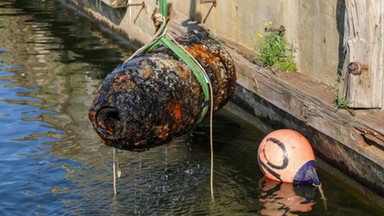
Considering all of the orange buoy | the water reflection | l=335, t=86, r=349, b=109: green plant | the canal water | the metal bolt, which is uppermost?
the metal bolt

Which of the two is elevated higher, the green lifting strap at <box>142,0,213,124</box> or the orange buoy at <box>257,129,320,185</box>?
the green lifting strap at <box>142,0,213,124</box>

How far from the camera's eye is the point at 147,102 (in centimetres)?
724

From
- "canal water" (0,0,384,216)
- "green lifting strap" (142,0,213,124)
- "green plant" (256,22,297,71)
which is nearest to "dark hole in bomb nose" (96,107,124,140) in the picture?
"green lifting strap" (142,0,213,124)

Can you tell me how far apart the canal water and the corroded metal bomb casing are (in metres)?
1.01

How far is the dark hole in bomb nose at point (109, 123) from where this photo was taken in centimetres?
718

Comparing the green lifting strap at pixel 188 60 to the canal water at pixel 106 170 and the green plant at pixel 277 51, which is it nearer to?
the canal water at pixel 106 170

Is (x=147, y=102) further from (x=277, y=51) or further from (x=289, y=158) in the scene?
(x=277, y=51)

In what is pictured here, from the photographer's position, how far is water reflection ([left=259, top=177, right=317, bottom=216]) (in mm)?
7992

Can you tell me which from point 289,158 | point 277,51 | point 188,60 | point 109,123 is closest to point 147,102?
point 109,123

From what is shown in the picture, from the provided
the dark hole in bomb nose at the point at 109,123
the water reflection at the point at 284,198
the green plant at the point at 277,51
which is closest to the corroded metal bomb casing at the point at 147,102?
the dark hole in bomb nose at the point at 109,123

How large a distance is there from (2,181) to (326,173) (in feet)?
11.9

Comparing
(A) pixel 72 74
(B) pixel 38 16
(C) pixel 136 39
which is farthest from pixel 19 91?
(B) pixel 38 16

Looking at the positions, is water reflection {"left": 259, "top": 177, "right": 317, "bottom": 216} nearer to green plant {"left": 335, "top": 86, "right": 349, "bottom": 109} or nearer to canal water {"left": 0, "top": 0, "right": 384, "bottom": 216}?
canal water {"left": 0, "top": 0, "right": 384, "bottom": 216}

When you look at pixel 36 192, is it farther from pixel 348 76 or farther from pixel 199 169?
pixel 348 76
